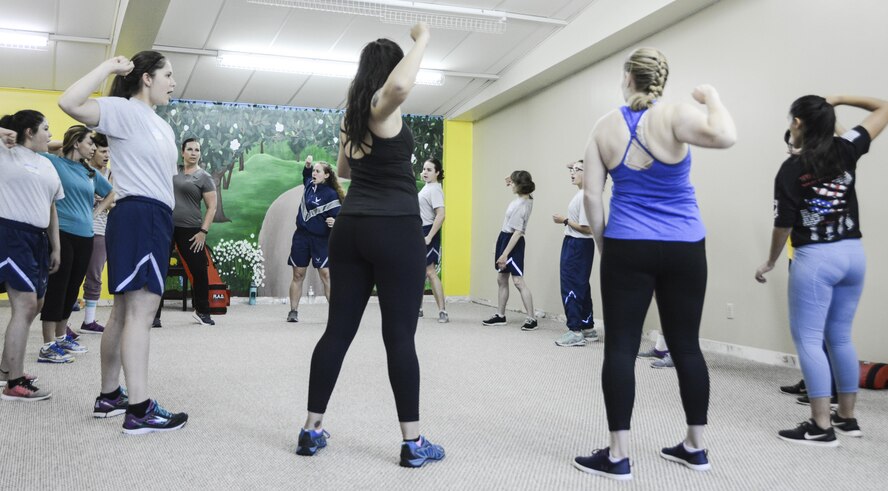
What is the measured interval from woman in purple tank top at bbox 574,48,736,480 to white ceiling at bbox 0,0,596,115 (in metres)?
4.22

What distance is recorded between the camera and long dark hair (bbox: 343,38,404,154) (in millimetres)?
2139

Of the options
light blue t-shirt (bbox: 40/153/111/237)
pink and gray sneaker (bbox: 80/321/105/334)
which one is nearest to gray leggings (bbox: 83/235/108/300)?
pink and gray sneaker (bbox: 80/321/105/334)

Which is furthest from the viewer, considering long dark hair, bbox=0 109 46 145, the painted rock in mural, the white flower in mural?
the painted rock in mural

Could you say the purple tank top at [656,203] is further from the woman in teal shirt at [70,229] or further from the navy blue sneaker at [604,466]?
the woman in teal shirt at [70,229]

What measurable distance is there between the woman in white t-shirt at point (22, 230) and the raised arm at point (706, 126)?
2725 mm

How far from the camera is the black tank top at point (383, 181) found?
216 centimetres

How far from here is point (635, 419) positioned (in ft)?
9.37

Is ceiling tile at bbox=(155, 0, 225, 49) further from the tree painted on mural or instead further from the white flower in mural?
the white flower in mural

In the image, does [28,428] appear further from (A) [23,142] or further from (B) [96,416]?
(A) [23,142]

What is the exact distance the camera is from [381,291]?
2207 millimetres

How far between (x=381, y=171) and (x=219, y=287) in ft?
16.9

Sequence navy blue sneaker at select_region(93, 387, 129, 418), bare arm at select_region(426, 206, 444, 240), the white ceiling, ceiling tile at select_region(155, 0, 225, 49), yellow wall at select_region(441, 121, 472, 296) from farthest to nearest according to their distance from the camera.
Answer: yellow wall at select_region(441, 121, 472, 296) → bare arm at select_region(426, 206, 444, 240) → the white ceiling → ceiling tile at select_region(155, 0, 225, 49) → navy blue sneaker at select_region(93, 387, 129, 418)

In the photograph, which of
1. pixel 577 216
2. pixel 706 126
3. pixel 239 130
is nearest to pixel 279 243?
pixel 239 130

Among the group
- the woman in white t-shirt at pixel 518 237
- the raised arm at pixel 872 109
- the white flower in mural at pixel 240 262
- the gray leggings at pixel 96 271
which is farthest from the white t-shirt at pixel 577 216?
the white flower in mural at pixel 240 262
